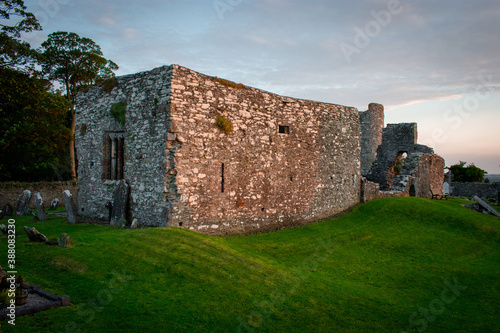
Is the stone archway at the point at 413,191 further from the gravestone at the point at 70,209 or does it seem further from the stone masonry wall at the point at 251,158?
the gravestone at the point at 70,209

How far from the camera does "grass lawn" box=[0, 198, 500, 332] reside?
228 inches

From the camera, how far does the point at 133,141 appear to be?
40.1ft

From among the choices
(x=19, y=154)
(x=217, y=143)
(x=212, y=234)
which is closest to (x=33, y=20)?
(x=19, y=154)

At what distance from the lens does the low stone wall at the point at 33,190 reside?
2186cm

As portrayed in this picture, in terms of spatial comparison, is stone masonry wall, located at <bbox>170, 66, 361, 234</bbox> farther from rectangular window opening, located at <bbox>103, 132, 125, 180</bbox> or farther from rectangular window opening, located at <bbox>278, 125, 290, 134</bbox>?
rectangular window opening, located at <bbox>103, 132, 125, 180</bbox>

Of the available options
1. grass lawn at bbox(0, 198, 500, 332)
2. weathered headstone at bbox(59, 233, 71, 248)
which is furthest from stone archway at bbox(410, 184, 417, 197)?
weathered headstone at bbox(59, 233, 71, 248)

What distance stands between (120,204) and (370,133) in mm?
26047

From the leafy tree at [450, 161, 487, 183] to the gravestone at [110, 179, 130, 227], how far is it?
4649 centimetres

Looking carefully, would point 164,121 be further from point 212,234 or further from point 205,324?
point 205,324

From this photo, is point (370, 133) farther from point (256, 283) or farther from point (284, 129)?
point (256, 283)

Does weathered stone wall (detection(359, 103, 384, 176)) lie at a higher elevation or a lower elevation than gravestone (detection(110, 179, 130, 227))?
higher

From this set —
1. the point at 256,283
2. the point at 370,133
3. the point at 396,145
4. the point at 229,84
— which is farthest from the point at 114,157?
the point at 396,145

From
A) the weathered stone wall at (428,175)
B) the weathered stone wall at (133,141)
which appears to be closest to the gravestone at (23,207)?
the weathered stone wall at (133,141)

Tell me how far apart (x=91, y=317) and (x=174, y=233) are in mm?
4664
